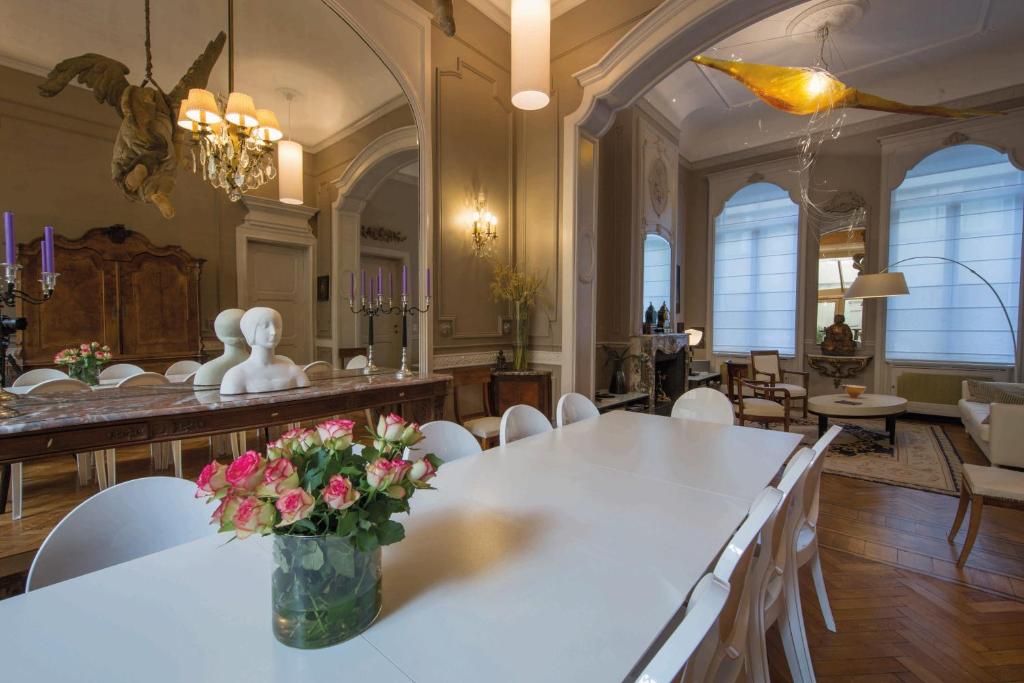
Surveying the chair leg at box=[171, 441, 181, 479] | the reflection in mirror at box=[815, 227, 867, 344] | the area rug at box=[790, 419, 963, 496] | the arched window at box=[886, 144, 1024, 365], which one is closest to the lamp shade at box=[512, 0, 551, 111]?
the chair leg at box=[171, 441, 181, 479]

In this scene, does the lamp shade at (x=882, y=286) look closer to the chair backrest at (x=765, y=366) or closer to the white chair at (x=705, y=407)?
the chair backrest at (x=765, y=366)

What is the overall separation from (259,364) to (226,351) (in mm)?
288

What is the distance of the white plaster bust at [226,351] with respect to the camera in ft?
6.97

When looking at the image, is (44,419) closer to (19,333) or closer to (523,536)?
(19,333)

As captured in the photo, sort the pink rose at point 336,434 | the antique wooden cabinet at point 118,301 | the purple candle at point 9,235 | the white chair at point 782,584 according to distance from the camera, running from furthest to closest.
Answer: the antique wooden cabinet at point 118,301
the purple candle at point 9,235
the white chair at point 782,584
the pink rose at point 336,434

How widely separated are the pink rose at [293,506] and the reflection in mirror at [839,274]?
6901 millimetres

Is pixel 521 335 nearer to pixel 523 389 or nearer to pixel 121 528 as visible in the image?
pixel 523 389

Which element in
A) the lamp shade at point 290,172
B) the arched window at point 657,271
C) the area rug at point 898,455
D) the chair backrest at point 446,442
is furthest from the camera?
the arched window at point 657,271

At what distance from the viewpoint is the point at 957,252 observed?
526 centimetres

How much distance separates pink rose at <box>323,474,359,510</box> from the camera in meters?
0.63

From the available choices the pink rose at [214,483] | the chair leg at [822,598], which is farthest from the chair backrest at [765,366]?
the pink rose at [214,483]

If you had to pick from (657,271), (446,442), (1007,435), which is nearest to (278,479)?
(446,442)

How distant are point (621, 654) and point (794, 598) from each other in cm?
107

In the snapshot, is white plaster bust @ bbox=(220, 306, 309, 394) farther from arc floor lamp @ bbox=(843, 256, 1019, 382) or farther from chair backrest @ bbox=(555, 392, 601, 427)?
arc floor lamp @ bbox=(843, 256, 1019, 382)
